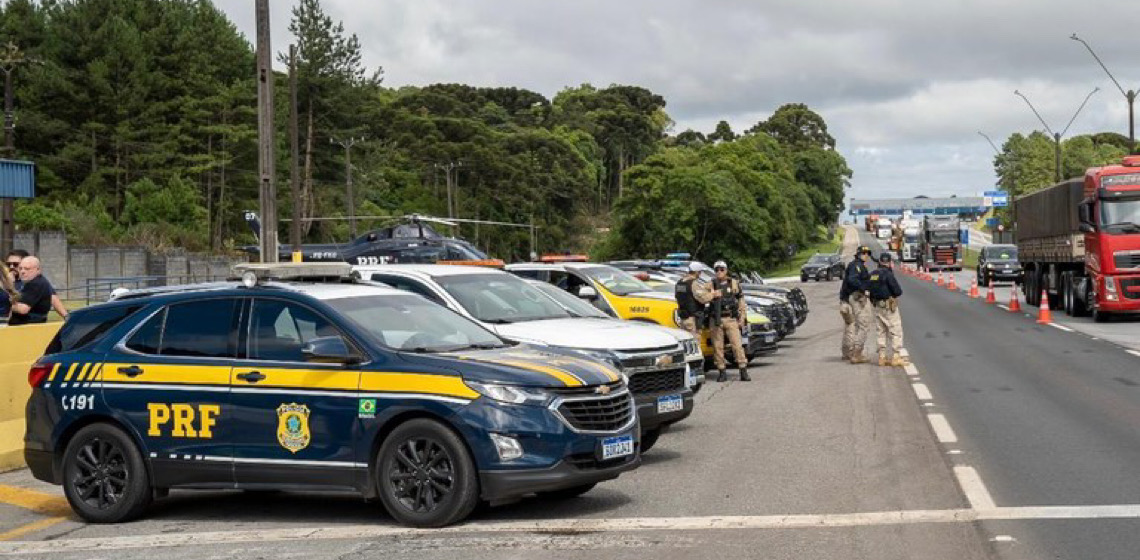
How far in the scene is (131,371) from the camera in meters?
9.52

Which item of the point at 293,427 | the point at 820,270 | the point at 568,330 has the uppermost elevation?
the point at 820,270

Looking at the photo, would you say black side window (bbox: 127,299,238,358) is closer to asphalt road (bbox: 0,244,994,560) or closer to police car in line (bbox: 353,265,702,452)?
asphalt road (bbox: 0,244,994,560)

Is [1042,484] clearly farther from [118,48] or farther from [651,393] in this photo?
[118,48]

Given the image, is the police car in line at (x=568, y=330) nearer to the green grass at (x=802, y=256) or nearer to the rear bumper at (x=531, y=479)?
the rear bumper at (x=531, y=479)

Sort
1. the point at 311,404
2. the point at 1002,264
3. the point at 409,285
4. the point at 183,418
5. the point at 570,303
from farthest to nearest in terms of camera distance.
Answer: the point at 1002,264 → the point at 570,303 → the point at 409,285 → the point at 183,418 → the point at 311,404

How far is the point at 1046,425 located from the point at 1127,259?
1930 cm

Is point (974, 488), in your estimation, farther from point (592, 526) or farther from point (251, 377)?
point (251, 377)

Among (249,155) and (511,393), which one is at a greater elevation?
(249,155)

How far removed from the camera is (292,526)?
360 inches

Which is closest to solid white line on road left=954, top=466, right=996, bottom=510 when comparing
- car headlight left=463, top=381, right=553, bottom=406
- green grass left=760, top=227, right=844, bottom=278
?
car headlight left=463, top=381, right=553, bottom=406

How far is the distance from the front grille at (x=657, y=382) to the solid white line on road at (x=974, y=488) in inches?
102

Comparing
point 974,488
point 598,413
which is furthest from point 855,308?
point 598,413

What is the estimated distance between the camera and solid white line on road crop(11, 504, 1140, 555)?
8.59 m

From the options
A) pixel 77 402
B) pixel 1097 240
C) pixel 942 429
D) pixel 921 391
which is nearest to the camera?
pixel 77 402
